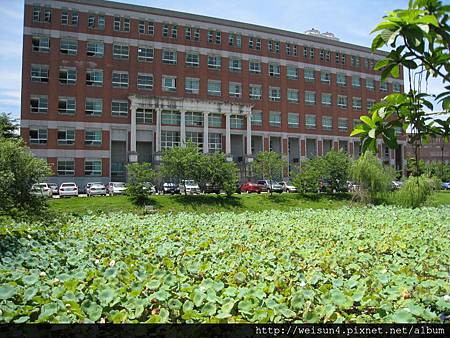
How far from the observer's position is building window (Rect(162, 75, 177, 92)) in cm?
4381

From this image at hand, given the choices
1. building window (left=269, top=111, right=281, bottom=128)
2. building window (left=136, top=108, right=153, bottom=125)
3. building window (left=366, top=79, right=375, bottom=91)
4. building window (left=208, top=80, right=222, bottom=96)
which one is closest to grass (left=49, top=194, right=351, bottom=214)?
building window (left=136, top=108, right=153, bottom=125)

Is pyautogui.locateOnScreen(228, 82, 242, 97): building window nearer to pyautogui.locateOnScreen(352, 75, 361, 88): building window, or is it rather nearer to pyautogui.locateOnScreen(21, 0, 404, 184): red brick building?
pyautogui.locateOnScreen(21, 0, 404, 184): red brick building

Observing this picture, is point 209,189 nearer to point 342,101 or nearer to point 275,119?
point 275,119

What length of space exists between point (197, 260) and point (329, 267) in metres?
1.42

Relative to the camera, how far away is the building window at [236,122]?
4688cm

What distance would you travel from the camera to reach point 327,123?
52.3 metres

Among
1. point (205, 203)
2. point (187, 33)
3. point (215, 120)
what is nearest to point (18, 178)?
point (205, 203)

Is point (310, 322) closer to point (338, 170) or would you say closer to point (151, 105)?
point (338, 170)

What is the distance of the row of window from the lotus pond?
4154 centimetres

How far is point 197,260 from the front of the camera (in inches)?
163

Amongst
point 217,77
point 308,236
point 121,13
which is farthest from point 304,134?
point 308,236

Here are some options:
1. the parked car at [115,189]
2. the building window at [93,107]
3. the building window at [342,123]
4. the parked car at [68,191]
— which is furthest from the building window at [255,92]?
the parked car at [68,191]

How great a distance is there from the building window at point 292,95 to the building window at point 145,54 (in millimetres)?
18599

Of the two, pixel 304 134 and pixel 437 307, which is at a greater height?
pixel 304 134
